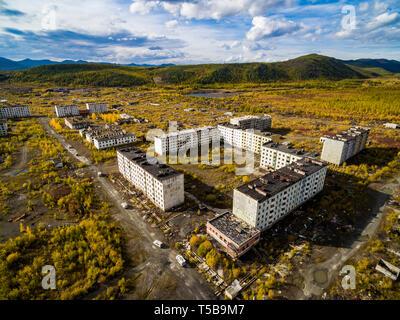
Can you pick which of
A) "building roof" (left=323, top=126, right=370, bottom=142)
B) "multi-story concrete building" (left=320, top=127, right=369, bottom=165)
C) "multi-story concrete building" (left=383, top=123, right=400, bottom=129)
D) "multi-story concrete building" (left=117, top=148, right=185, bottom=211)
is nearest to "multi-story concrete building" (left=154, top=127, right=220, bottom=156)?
"multi-story concrete building" (left=117, top=148, right=185, bottom=211)

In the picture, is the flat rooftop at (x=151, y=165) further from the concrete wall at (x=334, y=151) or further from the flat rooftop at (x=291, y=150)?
the concrete wall at (x=334, y=151)

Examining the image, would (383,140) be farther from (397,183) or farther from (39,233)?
(39,233)

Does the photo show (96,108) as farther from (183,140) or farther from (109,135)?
(183,140)

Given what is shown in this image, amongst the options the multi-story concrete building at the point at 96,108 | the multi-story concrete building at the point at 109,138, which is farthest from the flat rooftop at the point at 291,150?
the multi-story concrete building at the point at 96,108

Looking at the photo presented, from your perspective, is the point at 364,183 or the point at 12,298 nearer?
the point at 12,298
